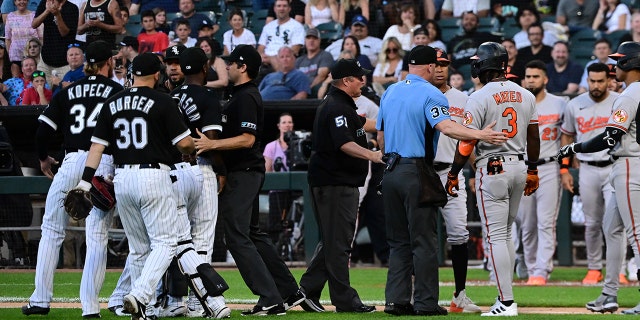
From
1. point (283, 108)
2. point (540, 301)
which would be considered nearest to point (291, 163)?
point (283, 108)

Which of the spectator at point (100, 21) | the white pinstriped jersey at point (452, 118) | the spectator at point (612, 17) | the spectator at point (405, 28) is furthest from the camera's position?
the spectator at point (612, 17)

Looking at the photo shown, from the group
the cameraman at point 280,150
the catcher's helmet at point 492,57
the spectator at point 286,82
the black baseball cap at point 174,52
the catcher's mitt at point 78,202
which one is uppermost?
the black baseball cap at point 174,52

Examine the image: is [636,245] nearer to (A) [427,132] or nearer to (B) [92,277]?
(A) [427,132]

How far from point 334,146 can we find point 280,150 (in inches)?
223

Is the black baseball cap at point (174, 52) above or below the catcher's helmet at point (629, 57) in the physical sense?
above

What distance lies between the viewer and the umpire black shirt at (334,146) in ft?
27.5

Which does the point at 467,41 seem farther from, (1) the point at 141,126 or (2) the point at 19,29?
(1) the point at 141,126

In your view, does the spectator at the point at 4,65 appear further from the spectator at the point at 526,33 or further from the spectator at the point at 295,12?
the spectator at the point at 526,33

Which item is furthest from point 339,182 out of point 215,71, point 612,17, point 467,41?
point 612,17

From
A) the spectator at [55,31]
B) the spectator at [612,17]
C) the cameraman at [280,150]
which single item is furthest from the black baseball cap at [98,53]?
the spectator at [612,17]

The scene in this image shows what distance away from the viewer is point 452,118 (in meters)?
9.24

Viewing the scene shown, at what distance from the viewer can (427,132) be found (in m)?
7.89

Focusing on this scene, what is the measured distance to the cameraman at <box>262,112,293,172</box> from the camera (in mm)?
13797

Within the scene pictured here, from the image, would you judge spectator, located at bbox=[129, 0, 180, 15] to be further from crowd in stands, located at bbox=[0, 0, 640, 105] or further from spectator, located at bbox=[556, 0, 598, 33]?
spectator, located at bbox=[556, 0, 598, 33]
